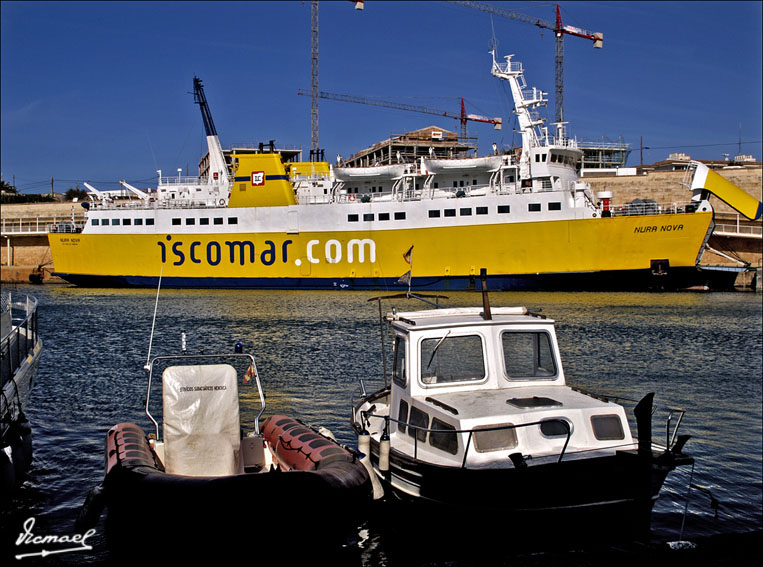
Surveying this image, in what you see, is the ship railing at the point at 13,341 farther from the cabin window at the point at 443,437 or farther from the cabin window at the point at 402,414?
the cabin window at the point at 443,437

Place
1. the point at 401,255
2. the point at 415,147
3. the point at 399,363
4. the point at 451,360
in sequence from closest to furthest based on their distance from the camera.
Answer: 1. the point at 451,360
2. the point at 399,363
3. the point at 401,255
4. the point at 415,147

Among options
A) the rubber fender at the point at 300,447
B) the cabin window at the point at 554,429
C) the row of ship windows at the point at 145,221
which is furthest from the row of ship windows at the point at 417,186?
the cabin window at the point at 554,429

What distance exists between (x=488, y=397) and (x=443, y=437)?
69 cm

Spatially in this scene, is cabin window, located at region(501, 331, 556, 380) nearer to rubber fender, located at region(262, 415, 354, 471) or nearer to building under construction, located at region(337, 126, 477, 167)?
rubber fender, located at region(262, 415, 354, 471)

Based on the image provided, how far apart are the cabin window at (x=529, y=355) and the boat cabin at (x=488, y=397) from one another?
11 mm

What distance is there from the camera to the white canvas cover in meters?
7.26

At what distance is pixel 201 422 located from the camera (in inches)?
288

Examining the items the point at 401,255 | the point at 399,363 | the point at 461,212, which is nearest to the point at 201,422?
the point at 399,363

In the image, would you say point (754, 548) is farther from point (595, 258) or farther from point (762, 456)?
point (595, 258)

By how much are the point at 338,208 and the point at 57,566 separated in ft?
111

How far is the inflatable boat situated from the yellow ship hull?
2599 centimetres

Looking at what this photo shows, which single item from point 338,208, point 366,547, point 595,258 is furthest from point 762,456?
point 338,208

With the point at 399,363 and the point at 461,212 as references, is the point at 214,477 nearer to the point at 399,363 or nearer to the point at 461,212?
the point at 399,363

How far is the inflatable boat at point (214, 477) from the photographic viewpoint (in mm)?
5918
